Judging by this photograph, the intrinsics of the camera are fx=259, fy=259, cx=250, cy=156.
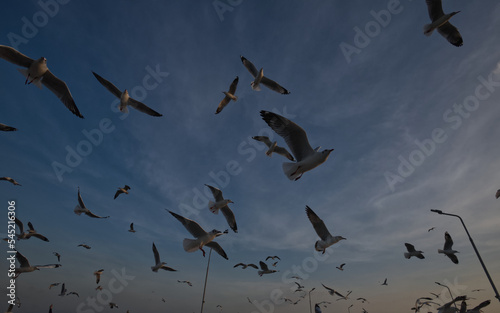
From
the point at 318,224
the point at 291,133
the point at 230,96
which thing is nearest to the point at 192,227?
the point at 318,224

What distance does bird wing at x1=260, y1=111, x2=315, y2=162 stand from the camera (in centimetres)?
739

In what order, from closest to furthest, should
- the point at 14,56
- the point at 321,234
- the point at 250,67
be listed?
1. the point at 14,56
2. the point at 321,234
3. the point at 250,67

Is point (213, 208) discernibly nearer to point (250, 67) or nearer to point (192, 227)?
point (192, 227)

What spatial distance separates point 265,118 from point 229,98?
6374 millimetres

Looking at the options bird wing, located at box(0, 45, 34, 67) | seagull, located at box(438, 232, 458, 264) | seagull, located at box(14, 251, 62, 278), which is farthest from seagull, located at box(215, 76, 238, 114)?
seagull, located at box(438, 232, 458, 264)

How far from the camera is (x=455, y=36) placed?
1166cm

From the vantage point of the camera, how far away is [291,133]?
7.60 m

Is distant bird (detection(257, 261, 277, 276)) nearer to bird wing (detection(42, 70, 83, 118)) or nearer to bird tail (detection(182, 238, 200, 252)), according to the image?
bird tail (detection(182, 238, 200, 252))

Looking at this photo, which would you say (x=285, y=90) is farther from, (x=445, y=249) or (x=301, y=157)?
(x=445, y=249)

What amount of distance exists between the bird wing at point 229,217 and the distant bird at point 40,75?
723cm

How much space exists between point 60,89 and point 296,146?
949 cm

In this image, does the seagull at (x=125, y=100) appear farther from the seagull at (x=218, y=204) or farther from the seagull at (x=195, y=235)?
the seagull at (x=195, y=235)

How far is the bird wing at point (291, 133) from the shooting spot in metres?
7.39

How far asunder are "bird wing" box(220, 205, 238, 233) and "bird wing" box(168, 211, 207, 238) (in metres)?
2.11
